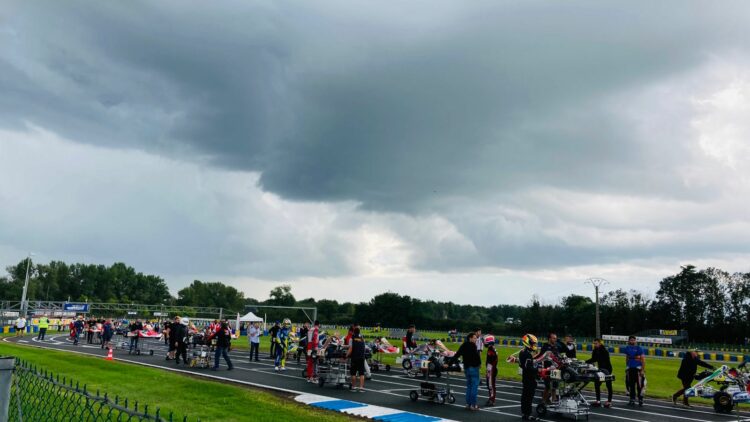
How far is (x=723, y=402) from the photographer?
16969 millimetres

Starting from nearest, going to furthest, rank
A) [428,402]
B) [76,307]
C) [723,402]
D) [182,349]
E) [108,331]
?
[428,402]
[723,402]
[182,349]
[108,331]
[76,307]

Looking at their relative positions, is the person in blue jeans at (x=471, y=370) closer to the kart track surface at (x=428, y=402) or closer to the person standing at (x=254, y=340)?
A: the kart track surface at (x=428, y=402)

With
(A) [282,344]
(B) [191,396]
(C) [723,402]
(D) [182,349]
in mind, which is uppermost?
(A) [282,344]

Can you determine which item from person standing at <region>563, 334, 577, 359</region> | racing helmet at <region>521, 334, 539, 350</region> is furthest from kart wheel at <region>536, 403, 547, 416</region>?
person standing at <region>563, 334, 577, 359</region>

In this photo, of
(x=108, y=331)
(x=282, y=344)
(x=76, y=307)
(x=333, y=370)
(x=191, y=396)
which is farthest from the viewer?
(x=76, y=307)

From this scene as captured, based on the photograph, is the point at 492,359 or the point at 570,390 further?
the point at 492,359

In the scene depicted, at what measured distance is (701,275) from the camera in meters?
103

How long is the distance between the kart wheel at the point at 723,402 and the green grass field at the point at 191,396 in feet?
40.5

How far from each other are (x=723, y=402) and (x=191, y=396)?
15.8 metres

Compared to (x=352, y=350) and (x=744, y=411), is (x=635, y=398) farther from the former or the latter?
(x=352, y=350)

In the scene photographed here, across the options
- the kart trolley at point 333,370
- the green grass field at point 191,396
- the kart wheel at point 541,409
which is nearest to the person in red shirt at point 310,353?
the kart trolley at point 333,370

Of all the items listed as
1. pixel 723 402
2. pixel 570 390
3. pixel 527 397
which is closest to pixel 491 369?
pixel 570 390

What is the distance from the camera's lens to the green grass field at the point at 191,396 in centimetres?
1186

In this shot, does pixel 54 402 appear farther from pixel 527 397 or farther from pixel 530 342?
pixel 530 342
